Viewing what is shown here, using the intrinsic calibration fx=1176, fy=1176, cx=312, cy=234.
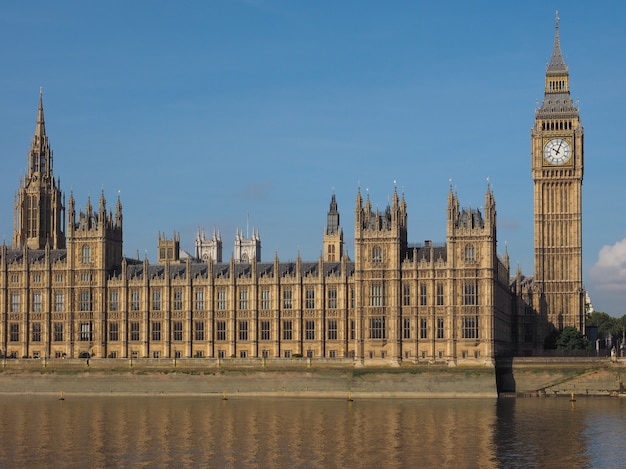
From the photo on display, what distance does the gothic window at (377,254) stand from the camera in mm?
150250

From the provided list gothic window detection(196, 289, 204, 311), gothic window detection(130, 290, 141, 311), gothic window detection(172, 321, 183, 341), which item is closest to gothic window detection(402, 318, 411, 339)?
gothic window detection(196, 289, 204, 311)

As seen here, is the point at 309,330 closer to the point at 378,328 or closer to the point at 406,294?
the point at 378,328

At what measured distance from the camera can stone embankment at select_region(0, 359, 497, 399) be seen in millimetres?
142500

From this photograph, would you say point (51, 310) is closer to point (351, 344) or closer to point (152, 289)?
point (152, 289)

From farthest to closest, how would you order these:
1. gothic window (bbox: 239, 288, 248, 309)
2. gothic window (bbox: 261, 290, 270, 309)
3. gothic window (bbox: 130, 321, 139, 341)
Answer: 1. gothic window (bbox: 130, 321, 139, 341)
2. gothic window (bbox: 239, 288, 248, 309)
3. gothic window (bbox: 261, 290, 270, 309)

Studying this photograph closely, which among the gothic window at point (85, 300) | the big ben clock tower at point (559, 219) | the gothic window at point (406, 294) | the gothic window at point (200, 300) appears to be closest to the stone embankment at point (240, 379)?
the gothic window at point (406, 294)

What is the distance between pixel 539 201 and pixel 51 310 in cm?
7816

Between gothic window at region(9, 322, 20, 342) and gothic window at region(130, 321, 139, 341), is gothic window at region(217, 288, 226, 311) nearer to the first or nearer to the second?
gothic window at region(130, 321, 139, 341)

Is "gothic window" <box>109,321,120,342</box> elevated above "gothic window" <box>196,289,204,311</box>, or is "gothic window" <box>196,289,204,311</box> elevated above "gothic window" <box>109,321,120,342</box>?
"gothic window" <box>196,289,204,311</box>

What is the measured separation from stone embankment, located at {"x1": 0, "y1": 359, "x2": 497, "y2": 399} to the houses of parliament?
12.8 ft

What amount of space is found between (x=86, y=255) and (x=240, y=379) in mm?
34411

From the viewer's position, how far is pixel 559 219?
188625mm

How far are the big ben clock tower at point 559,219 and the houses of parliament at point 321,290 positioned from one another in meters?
0.21

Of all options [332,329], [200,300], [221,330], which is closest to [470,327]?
[332,329]
